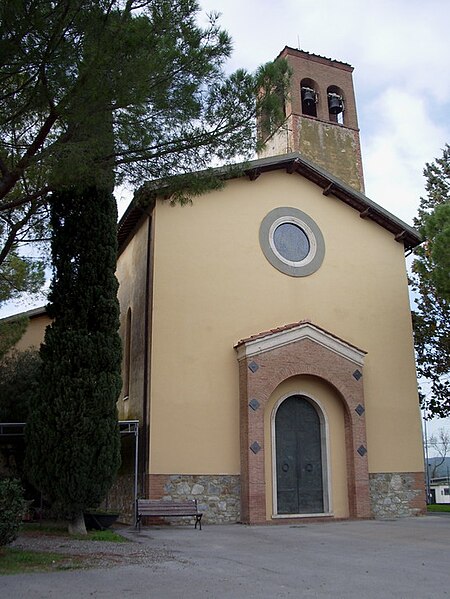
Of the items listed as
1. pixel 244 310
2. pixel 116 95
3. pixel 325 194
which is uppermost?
pixel 325 194

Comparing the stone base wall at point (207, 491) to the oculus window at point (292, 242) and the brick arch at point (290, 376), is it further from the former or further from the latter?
the oculus window at point (292, 242)

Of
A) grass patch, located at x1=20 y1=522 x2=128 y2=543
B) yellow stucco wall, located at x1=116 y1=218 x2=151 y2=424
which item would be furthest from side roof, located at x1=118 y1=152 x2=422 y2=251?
grass patch, located at x1=20 y1=522 x2=128 y2=543

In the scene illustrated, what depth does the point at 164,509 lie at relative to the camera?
502 inches

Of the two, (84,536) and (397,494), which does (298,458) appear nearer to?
(397,494)

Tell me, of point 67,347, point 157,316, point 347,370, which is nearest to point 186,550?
point 67,347

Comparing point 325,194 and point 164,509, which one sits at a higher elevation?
point 325,194

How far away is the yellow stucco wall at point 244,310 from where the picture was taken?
14539 millimetres

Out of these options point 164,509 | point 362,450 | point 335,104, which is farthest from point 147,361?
point 335,104

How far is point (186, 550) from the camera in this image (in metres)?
9.77

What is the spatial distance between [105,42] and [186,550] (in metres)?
7.67

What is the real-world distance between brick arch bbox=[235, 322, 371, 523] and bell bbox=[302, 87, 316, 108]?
11.4 meters

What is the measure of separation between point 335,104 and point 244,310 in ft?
36.1

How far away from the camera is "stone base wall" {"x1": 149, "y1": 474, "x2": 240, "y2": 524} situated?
13852 mm

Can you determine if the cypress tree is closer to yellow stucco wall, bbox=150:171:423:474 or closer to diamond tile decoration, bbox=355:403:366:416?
yellow stucco wall, bbox=150:171:423:474
